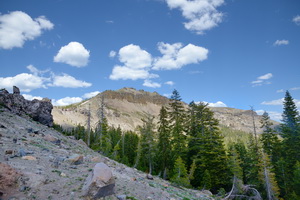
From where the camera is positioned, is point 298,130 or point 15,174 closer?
point 15,174

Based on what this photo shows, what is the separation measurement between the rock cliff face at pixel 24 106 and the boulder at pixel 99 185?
23.8 m

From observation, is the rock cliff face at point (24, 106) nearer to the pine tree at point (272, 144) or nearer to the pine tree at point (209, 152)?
the pine tree at point (209, 152)

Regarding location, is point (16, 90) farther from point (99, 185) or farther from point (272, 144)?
point (272, 144)

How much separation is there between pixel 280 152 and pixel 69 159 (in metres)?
40.7

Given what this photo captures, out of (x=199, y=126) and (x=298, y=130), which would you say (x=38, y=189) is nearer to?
(x=199, y=126)

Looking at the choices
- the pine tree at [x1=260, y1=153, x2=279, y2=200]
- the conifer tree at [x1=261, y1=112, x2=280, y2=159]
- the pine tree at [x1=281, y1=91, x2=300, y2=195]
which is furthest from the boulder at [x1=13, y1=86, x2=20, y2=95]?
the pine tree at [x1=281, y1=91, x2=300, y2=195]

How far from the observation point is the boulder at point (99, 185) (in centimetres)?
786

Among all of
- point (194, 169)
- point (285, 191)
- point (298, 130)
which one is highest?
point (298, 130)

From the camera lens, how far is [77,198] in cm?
762

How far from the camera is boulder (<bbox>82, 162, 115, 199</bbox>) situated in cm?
786

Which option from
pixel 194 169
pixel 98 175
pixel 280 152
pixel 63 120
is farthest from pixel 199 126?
pixel 63 120

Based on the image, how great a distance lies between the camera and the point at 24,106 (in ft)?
99.5

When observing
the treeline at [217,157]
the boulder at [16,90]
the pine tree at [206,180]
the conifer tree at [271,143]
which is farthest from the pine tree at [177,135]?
the boulder at [16,90]

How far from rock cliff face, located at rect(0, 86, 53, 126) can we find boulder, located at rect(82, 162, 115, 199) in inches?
937
